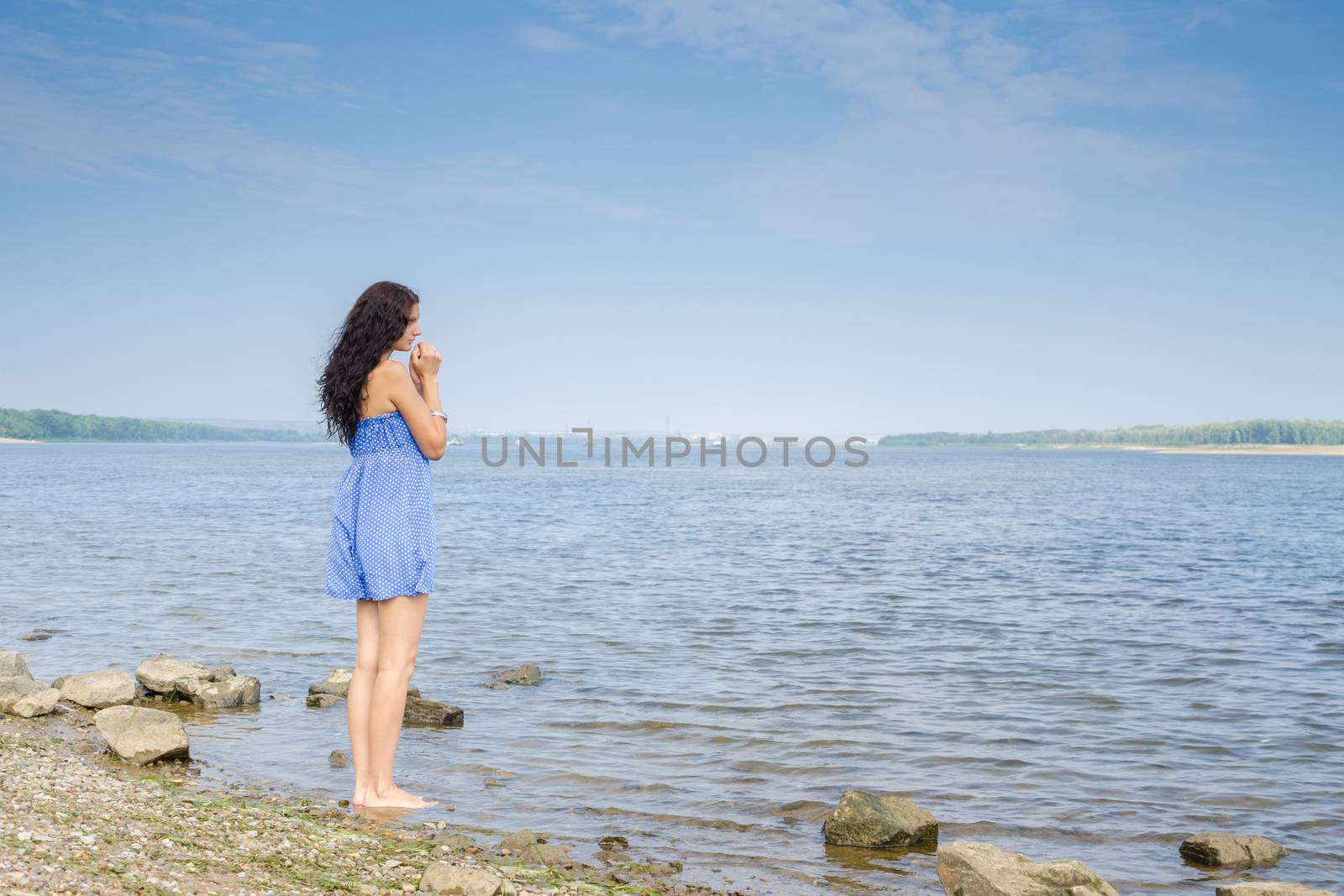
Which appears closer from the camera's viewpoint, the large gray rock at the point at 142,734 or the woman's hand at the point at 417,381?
the woman's hand at the point at 417,381

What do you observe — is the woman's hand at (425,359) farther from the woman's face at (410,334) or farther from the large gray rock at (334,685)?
the large gray rock at (334,685)

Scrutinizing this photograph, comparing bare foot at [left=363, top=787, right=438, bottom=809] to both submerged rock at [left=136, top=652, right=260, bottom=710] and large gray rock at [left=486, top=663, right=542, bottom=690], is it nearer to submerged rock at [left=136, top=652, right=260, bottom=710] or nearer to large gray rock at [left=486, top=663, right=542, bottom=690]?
submerged rock at [left=136, top=652, right=260, bottom=710]

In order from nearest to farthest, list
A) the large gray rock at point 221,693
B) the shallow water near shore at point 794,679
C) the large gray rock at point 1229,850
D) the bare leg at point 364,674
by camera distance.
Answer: the bare leg at point 364,674 → the large gray rock at point 1229,850 → the shallow water near shore at point 794,679 → the large gray rock at point 221,693

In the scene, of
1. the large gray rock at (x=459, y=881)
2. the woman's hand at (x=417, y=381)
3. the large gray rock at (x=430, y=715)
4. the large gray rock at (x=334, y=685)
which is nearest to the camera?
the large gray rock at (x=459, y=881)

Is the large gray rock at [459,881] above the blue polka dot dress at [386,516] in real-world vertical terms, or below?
below

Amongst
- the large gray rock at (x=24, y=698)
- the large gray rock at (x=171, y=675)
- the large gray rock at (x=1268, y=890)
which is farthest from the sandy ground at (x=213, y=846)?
the large gray rock at (x=1268, y=890)

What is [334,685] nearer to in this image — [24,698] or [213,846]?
[24,698]

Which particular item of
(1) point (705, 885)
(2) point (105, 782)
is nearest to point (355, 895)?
(1) point (705, 885)

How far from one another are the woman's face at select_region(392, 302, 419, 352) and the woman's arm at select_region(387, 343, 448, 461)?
56mm

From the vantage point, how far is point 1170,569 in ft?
85.8

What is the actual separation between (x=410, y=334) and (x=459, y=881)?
9.31ft

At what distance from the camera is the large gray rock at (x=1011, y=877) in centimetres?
589

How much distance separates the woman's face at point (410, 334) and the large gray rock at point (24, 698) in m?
5.71

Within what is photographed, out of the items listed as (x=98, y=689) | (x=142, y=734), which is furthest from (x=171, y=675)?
(x=142, y=734)
